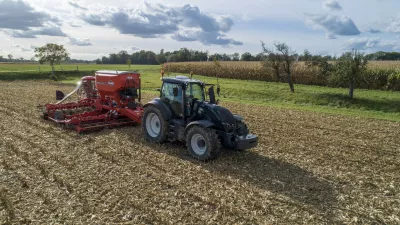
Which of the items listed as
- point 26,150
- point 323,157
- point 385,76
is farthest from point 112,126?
point 385,76

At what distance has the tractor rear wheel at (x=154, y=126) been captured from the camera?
9.95 m

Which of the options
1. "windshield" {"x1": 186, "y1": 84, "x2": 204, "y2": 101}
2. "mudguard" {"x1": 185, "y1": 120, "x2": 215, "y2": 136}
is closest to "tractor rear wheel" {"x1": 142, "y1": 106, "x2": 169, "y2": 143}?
"windshield" {"x1": 186, "y1": 84, "x2": 204, "y2": 101}

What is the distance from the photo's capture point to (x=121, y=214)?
Answer: 5906mm

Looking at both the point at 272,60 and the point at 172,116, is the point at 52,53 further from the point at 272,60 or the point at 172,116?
the point at 172,116

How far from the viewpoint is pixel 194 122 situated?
8719 millimetres

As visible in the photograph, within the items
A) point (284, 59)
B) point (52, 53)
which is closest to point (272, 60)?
point (284, 59)

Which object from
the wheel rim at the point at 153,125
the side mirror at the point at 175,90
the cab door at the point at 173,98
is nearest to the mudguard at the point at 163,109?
the cab door at the point at 173,98

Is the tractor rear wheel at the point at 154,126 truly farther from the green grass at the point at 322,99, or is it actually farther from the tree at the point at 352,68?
the tree at the point at 352,68

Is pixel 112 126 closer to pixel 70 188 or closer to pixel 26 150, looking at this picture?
pixel 26 150

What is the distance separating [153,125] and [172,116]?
1006 millimetres

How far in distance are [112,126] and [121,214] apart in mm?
6787

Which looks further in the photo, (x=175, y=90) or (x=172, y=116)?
(x=172, y=116)

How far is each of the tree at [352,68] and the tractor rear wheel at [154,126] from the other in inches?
648

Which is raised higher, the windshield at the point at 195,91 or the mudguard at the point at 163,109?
the windshield at the point at 195,91
